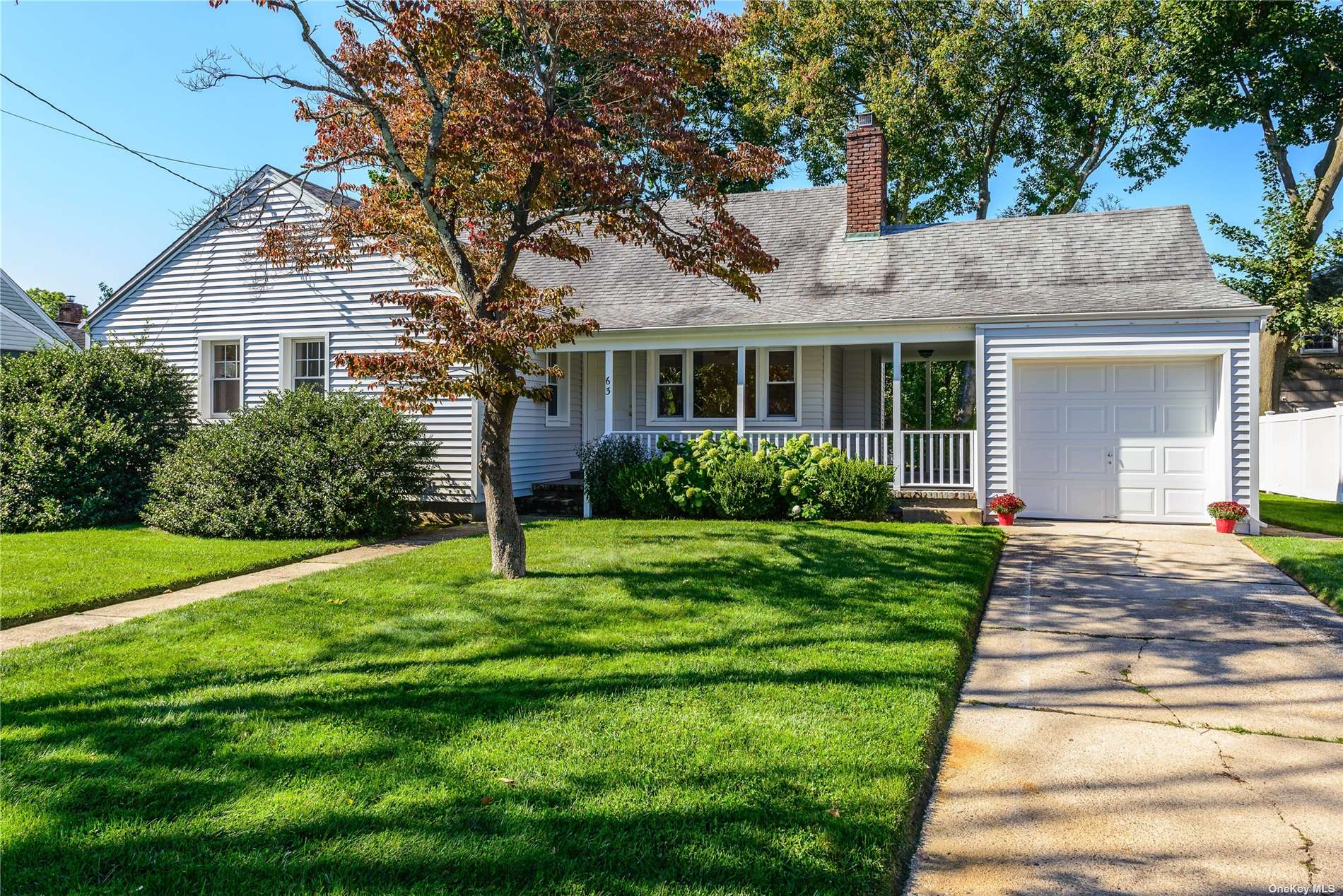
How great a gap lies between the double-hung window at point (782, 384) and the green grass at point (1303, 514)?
24.2 feet

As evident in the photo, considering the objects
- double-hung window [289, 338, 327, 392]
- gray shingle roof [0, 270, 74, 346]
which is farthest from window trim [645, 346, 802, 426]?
gray shingle roof [0, 270, 74, 346]

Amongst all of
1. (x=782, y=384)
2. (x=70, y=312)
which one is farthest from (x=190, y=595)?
(x=70, y=312)

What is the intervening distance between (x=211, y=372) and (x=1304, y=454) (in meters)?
20.1

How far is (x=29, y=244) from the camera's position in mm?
9102

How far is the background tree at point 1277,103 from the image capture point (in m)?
18.3

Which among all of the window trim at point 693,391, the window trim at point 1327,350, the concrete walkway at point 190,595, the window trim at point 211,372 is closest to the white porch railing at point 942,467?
the window trim at point 693,391

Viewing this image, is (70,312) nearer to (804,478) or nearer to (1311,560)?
(804,478)

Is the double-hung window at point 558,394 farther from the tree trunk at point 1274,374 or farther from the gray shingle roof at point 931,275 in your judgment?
the tree trunk at point 1274,374

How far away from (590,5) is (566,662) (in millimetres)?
5888

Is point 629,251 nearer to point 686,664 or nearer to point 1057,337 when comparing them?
point 1057,337

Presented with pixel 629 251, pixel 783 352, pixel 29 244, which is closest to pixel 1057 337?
pixel 783 352

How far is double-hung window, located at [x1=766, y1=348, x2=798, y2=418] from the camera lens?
46.1ft

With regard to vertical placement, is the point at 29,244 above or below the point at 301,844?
above

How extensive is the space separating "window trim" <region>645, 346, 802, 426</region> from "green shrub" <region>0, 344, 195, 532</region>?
7.53 meters
